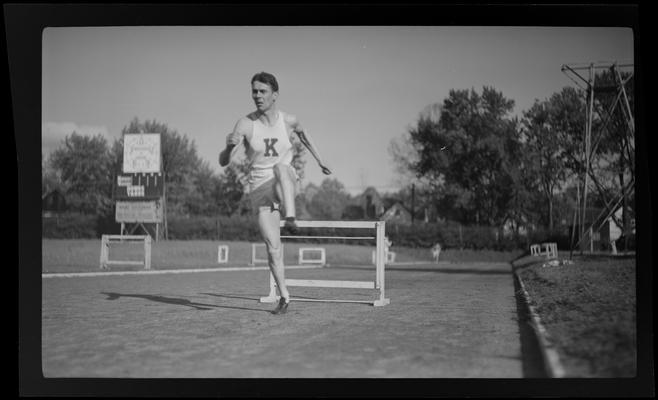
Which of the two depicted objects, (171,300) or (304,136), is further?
(171,300)

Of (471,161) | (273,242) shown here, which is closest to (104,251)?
(471,161)

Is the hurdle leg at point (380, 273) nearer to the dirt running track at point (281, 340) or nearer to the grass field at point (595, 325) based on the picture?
the dirt running track at point (281, 340)

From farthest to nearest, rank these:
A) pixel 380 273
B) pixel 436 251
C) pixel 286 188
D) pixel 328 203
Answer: pixel 328 203, pixel 436 251, pixel 380 273, pixel 286 188

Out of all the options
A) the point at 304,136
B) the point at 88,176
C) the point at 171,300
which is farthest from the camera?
the point at 88,176

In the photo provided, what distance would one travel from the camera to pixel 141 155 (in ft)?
44.0

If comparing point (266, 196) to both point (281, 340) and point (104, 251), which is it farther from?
point (104, 251)

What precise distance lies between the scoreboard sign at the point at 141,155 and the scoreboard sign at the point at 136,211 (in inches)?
127

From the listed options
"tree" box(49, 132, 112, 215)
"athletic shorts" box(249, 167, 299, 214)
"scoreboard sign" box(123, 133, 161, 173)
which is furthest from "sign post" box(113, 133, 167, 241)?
"athletic shorts" box(249, 167, 299, 214)

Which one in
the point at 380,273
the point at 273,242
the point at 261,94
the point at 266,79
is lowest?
the point at 380,273

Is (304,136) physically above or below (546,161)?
below

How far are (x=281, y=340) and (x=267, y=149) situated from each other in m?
1.79

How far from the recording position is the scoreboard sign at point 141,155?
1210 centimetres

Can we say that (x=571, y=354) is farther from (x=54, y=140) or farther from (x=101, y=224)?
(x=101, y=224)

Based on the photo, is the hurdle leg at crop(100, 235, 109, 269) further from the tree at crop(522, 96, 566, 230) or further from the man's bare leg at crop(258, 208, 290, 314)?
the man's bare leg at crop(258, 208, 290, 314)
